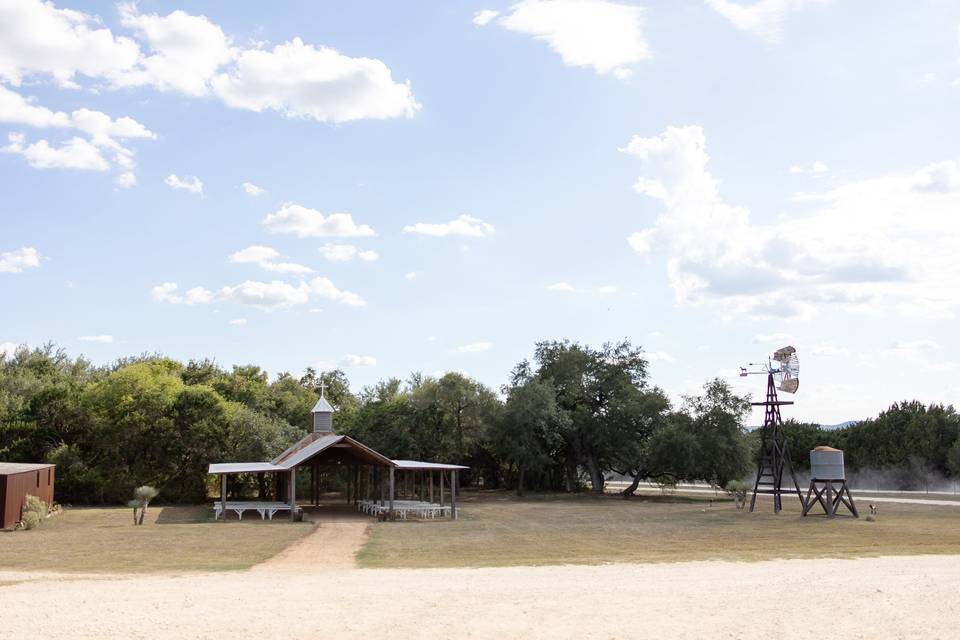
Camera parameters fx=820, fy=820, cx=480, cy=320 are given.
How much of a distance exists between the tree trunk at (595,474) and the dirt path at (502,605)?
126 ft

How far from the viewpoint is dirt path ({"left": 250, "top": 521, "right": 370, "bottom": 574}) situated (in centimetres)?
1730

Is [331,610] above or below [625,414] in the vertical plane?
below

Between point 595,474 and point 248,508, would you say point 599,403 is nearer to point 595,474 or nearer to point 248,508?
point 595,474

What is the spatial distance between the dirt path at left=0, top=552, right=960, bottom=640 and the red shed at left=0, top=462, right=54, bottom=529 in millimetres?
13586

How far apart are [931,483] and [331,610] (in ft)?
201

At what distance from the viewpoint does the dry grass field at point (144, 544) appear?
17.4 meters

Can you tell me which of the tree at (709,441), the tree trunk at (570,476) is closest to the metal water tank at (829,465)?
the tree at (709,441)

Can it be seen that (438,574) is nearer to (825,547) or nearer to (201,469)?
(825,547)

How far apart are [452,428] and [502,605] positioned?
134 feet

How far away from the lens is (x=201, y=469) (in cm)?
4253

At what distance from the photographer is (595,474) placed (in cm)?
5447

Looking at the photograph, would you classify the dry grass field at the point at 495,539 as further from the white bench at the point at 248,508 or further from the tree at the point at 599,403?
the tree at the point at 599,403

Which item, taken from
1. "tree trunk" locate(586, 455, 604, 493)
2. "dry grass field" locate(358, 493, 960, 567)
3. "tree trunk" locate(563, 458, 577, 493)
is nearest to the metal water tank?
"dry grass field" locate(358, 493, 960, 567)

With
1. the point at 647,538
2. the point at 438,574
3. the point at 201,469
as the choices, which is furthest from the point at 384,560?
the point at 201,469
